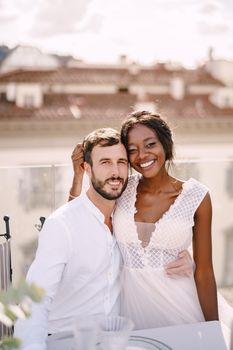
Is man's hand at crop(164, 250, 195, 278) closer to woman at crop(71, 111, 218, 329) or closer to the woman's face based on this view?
woman at crop(71, 111, 218, 329)

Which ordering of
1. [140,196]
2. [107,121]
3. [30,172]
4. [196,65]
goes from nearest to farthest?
[140,196] < [30,172] < [107,121] < [196,65]

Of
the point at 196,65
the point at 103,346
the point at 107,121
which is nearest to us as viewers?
the point at 103,346

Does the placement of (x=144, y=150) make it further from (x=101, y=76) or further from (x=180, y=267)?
(x=101, y=76)

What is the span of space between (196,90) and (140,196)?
2429 cm

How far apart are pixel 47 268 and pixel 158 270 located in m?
0.46

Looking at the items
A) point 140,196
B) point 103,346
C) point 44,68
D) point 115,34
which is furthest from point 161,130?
point 115,34

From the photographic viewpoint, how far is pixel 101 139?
1840 mm

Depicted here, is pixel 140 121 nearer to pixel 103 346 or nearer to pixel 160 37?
pixel 103 346

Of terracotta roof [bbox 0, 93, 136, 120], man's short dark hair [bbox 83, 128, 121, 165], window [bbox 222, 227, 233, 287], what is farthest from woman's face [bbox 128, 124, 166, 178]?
terracotta roof [bbox 0, 93, 136, 120]

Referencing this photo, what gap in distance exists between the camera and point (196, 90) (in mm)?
25828

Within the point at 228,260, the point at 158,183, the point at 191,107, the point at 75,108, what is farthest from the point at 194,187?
the point at 191,107

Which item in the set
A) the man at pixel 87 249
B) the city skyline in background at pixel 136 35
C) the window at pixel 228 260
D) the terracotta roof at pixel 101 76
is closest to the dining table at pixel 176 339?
the man at pixel 87 249

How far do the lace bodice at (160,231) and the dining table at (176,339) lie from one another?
482 mm

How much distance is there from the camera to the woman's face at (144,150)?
1.96 meters
